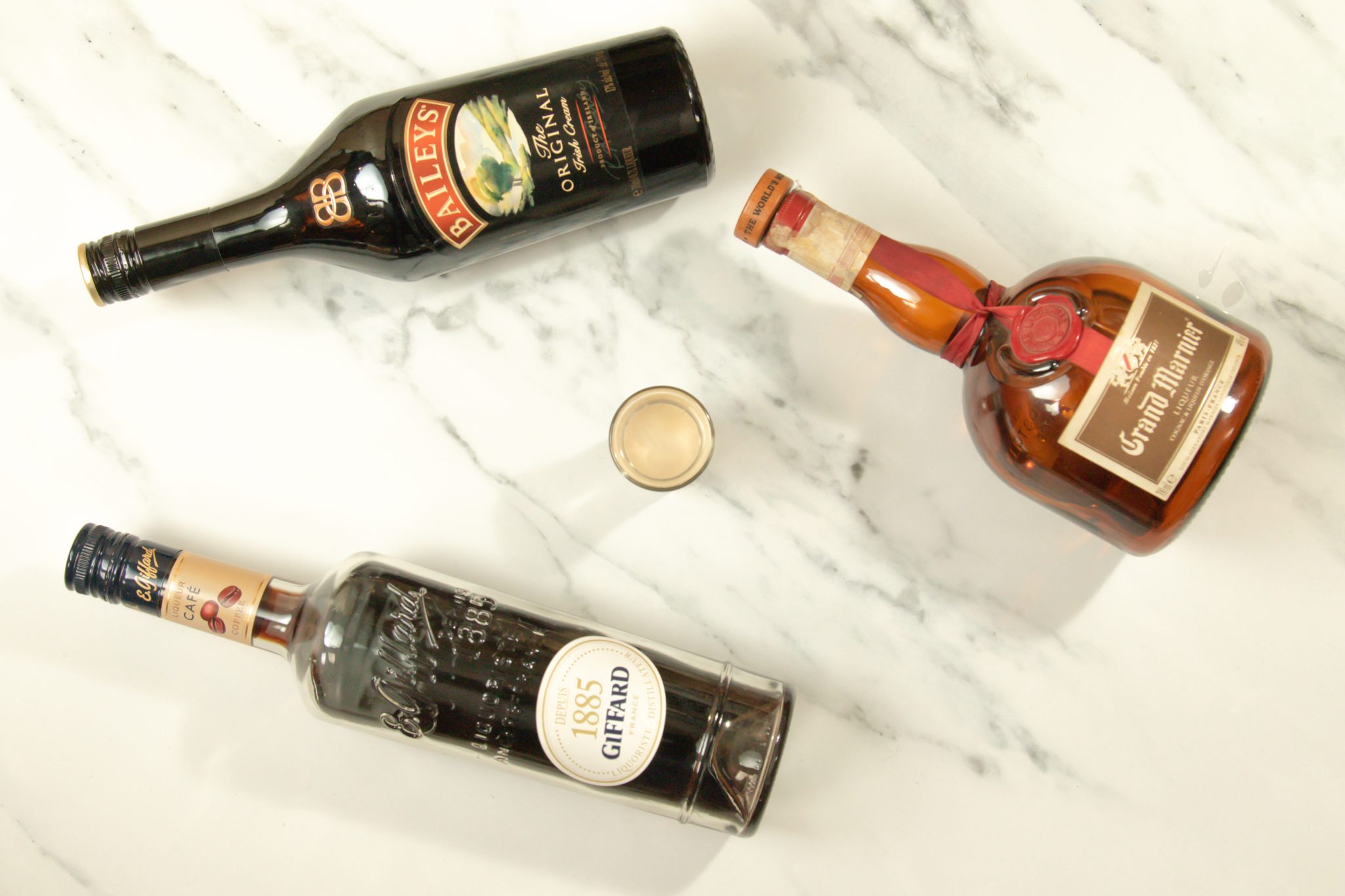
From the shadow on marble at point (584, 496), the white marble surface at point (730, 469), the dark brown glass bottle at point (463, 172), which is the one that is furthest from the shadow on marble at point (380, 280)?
the shadow on marble at point (584, 496)

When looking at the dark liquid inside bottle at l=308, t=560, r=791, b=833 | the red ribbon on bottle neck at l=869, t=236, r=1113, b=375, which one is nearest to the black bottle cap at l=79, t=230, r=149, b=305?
the dark liquid inside bottle at l=308, t=560, r=791, b=833

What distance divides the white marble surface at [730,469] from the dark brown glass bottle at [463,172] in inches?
7.0

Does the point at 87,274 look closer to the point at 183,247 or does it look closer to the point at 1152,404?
the point at 183,247

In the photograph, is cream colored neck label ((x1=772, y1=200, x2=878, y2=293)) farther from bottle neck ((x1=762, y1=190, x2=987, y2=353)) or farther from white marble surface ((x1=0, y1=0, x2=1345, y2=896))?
white marble surface ((x1=0, y1=0, x2=1345, y2=896))

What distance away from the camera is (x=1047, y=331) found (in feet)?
3.06

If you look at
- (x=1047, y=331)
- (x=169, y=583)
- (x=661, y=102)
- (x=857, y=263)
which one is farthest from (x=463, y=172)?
A: (x=1047, y=331)

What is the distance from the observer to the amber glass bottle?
36.0 inches

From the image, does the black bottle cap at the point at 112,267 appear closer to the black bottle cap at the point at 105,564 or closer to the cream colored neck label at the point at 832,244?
A: the black bottle cap at the point at 105,564

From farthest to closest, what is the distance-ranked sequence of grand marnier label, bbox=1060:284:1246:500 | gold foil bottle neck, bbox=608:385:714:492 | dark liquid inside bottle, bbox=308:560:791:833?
1. gold foil bottle neck, bbox=608:385:714:492
2. dark liquid inside bottle, bbox=308:560:791:833
3. grand marnier label, bbox=1060:284:1246:500

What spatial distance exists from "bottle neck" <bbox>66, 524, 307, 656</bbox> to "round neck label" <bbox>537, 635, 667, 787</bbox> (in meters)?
0.35

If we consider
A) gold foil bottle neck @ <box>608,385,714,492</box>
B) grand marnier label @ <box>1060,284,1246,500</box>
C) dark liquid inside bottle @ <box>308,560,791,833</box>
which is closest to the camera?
grand marnier label @ <box>1060,284,1246,500</box>

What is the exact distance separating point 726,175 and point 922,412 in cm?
43

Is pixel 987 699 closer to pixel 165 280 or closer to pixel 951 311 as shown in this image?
pixel 951 311

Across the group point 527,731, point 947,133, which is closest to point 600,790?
point 527,731
